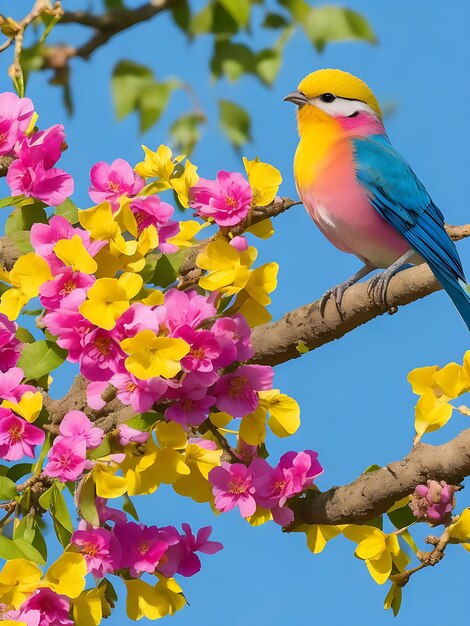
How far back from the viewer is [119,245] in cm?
241

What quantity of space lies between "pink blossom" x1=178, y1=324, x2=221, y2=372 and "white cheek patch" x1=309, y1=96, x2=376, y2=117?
6.46ft

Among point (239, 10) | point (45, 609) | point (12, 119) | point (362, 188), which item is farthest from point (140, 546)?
point (239, 10)

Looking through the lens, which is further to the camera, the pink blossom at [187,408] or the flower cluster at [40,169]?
the flower cluster at [40,169]

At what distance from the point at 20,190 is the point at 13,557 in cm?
94

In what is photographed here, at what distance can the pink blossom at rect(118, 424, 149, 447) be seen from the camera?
2.40 meters

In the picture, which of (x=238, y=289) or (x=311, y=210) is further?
(x=311, y=210)

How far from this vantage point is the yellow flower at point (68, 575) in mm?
2328

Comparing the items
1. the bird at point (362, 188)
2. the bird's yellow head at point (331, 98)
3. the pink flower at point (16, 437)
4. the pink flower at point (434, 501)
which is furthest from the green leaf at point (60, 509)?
the bird's yellow head at point (331, 98)

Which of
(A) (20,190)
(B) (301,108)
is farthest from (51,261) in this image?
(B) (301,108)

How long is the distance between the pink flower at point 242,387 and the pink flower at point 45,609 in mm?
574

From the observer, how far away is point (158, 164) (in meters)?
2.72

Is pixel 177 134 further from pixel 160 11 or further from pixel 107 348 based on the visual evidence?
pixel 107 348

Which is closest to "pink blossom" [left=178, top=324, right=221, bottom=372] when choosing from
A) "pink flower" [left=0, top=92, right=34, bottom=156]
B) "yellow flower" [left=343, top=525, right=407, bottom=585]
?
"yellow flower" [left=343, top=525, right=407, bottom=585]

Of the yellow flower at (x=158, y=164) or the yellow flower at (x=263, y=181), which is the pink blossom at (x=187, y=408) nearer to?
the yellow flower at (x=263, y=181)
